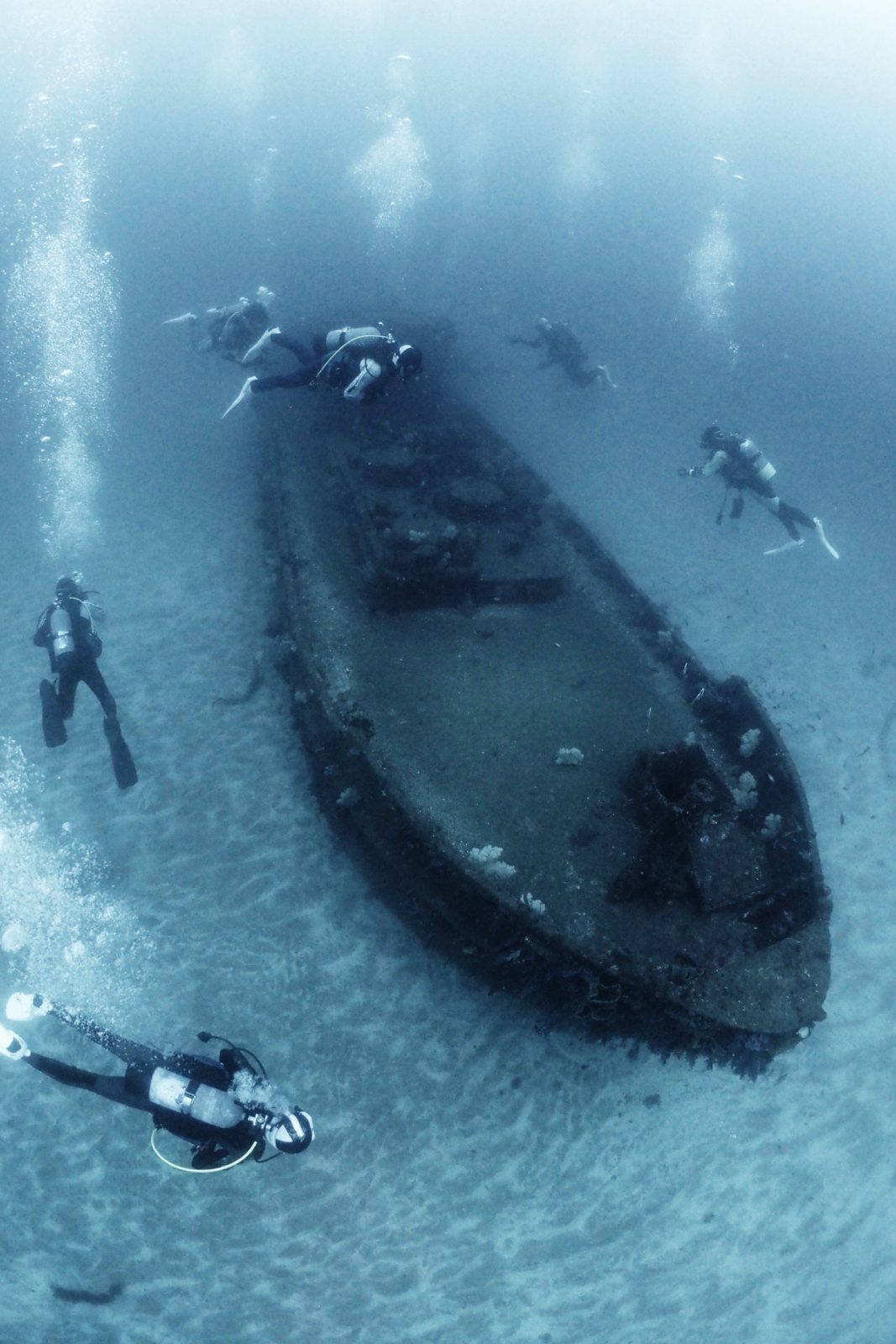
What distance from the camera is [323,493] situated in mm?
10188

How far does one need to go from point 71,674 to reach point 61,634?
0.44 m

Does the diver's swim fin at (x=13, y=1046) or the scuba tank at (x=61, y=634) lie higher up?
the scuba tank at (x=61, y=634)

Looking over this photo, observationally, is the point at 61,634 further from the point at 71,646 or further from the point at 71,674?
the point at 71,674

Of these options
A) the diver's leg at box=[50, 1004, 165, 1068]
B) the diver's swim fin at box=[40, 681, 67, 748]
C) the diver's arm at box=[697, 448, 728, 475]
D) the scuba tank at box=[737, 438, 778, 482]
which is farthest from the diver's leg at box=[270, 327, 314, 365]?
the diver's leg at box=[50, 1004, 165, 1068]

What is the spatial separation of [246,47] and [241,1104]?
2846 inches

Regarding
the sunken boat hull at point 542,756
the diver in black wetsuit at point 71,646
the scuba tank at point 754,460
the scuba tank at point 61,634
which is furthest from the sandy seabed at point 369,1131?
the scuba tank at point 754,460

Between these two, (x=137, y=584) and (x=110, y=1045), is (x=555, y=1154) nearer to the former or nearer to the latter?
(x=110, y=1045)

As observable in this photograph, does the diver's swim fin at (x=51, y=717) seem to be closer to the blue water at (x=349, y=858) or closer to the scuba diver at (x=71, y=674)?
the scuba diver at (x=71, y=674)

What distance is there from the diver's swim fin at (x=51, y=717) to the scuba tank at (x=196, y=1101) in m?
4.56

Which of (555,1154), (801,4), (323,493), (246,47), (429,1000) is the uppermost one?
(801,4)

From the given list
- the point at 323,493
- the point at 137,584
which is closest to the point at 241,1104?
the point at 323,493

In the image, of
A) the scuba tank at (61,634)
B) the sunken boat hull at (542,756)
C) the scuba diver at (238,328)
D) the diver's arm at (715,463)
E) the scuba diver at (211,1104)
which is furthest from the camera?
the scuba diver at (238,328)

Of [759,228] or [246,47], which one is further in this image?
[246,47]

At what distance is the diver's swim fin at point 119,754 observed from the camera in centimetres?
792
